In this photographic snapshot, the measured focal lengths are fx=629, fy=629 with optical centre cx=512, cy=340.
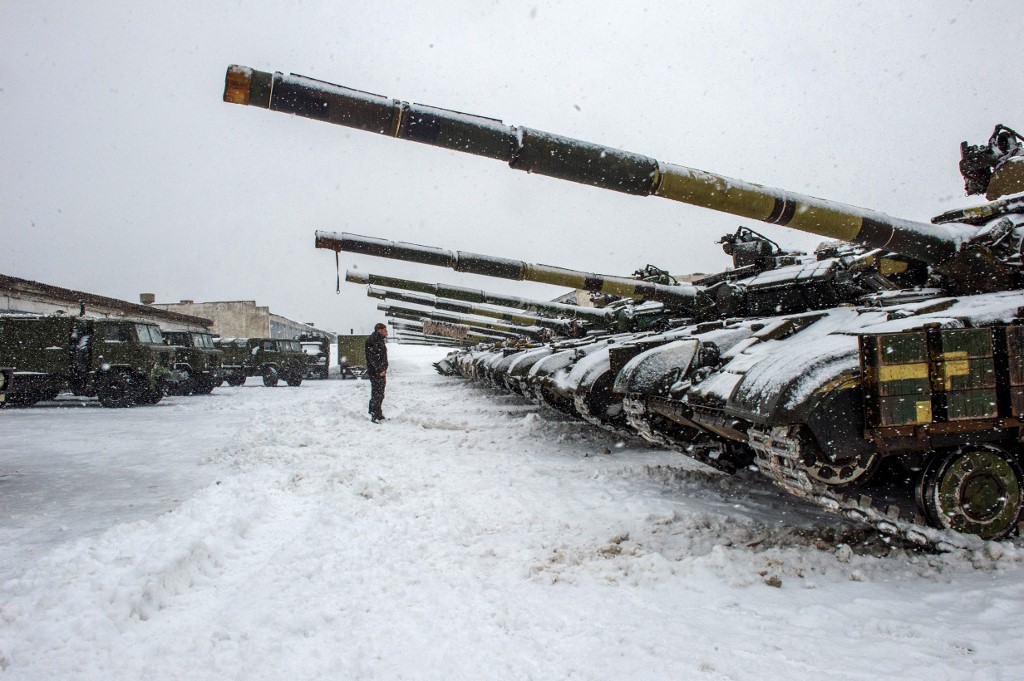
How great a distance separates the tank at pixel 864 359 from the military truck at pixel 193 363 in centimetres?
1314

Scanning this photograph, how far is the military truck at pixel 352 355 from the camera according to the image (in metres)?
25.4

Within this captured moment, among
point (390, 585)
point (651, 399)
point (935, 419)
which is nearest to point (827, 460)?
point (935, 419)

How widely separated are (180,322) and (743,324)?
1127 inches

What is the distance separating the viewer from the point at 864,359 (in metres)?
2.91

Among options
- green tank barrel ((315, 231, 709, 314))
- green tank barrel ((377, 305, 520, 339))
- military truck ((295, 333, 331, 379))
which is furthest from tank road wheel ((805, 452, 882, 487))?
military truck ((295, 333, 331, 379))

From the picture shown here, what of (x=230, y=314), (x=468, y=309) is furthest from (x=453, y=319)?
(x=230, y=314)

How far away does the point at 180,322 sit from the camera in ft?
92.2

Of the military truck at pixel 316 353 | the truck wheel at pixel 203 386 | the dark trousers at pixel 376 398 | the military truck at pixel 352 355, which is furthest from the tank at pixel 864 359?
the military truck at pixel 352 355

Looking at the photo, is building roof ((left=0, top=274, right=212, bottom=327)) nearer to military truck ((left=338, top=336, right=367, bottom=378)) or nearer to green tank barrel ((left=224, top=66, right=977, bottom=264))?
military truck ((left=338, top=336, right=367, bottom=378))

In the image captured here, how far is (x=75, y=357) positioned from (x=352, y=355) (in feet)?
46.6

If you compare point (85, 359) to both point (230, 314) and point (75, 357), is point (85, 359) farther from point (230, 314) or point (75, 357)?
point (230, 314)

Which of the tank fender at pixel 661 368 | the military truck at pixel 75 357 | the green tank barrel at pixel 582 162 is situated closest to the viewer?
the green tank barrel at pixel 582 162

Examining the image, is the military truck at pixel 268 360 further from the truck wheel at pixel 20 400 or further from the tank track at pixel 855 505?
the tank track at pixel 855 505

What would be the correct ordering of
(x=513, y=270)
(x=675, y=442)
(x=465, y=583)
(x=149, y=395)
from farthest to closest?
1. (x=149, y=395)
2. (x=513, y=270)
3. (x=675, y=442)
4. (x=465, y=583)
